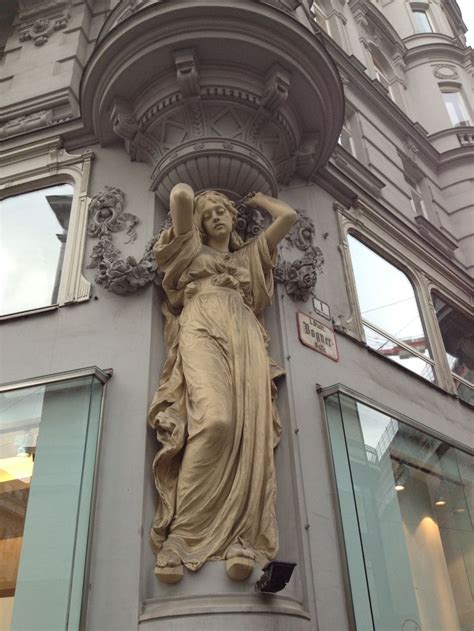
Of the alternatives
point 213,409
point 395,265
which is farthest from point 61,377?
point 395,265

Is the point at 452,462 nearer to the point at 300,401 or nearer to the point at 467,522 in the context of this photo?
the point at 467,522

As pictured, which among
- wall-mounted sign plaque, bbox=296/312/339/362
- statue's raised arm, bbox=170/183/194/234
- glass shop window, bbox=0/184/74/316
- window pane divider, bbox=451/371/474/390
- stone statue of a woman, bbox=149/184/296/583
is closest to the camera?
stone statue of a woman, bbox=149/184/296/583

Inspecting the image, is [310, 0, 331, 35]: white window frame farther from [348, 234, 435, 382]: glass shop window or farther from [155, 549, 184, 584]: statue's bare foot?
[155, 549, 184, 584]: statue's bare foot

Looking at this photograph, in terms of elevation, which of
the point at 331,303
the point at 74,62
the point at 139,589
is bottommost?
the point at 139,589

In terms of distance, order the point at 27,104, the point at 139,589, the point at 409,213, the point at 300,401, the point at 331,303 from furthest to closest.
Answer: the point at 409,213, the point at 27,104, the point at 331,303, the point at 300,401, the point at 139,589

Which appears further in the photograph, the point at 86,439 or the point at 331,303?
the point at 331,303

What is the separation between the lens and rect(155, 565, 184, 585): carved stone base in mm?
4230

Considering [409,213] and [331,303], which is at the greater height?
[409,213]

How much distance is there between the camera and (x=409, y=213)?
1028 centimetres

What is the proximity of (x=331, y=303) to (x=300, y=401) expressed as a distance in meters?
1.66

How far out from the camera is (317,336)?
20.7ft

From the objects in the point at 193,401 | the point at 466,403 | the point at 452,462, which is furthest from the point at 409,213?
the point at 193,401

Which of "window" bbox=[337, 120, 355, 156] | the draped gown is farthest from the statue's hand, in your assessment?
"window" bbox=[337, 120, 355, 156]

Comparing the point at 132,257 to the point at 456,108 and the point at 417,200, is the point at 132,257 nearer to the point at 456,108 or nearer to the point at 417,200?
the point at 417,200
